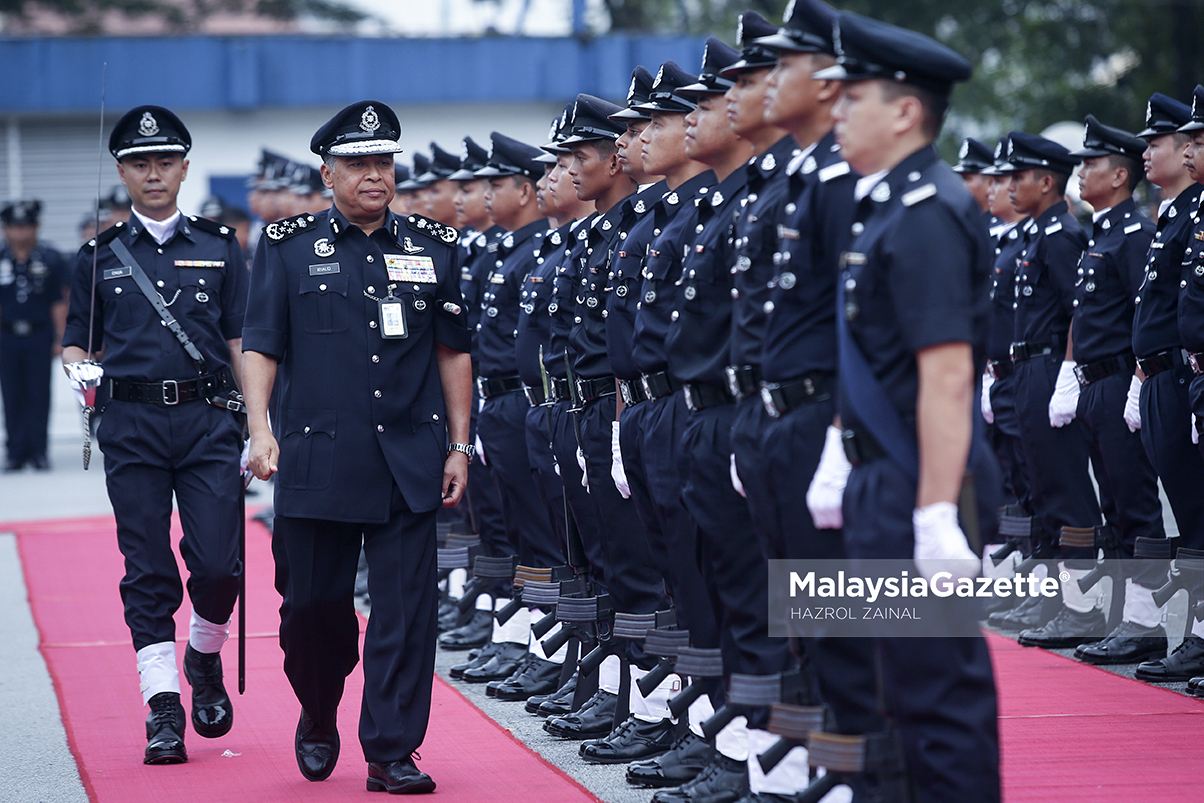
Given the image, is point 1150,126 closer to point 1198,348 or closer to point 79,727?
point 1198,348

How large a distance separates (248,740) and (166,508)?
98cm

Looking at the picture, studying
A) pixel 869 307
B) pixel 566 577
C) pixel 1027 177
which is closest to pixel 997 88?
pixel 1027 177

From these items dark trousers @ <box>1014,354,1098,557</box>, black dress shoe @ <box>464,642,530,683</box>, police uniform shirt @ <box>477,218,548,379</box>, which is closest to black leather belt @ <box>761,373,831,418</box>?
black dress shoe @ <box>464,642,530,683</box>

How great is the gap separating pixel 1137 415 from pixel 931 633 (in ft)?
12.9

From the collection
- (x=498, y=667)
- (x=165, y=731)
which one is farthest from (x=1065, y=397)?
(x=165, y=731)

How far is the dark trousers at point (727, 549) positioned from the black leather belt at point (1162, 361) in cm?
291

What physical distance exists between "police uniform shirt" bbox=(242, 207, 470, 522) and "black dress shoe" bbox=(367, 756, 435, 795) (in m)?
0.85

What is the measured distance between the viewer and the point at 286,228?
5.41 m

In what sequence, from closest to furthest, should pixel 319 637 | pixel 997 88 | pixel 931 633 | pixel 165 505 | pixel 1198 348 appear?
pixel 931 633 < pixel 319 637 < pixel 165 505 < pixel 1198 348 < pixel 997 88

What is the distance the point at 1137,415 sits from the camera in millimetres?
7074

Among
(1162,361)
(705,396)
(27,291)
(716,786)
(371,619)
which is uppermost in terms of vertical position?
(27,291)

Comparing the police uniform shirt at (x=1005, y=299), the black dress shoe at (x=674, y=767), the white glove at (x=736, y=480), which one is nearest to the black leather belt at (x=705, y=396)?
the white glove at (x=736, y=480)

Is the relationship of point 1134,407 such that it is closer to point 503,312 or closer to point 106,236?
point 503,312

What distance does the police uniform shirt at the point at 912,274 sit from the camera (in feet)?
11.7
